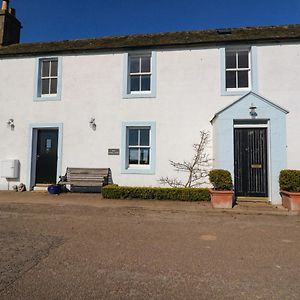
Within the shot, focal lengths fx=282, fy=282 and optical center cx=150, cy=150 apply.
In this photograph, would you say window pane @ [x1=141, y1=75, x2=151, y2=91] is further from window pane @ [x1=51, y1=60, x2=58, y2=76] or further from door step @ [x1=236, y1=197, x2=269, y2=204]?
door step @ [x1=236, y1=197, x2=269, y2=204]

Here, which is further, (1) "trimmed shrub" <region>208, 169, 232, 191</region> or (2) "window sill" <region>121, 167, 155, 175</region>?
(2) "window sill" <region>121, 167, 155, 175</region>

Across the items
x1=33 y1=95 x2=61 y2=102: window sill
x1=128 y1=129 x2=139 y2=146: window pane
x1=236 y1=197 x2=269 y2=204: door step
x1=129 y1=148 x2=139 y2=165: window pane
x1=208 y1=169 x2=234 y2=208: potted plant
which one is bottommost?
x1=236 y1=197 x2=269 y2=204: door step

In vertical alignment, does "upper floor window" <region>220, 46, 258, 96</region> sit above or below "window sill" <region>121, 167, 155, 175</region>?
above

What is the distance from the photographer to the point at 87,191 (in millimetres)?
11625

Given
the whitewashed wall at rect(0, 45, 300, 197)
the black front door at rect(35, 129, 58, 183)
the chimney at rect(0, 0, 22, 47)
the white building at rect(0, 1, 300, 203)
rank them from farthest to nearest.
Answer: the chimney at rect(0, 0, 22, 47) → the black front door at rect(35, 129, 58, 183) → the whitewashed wall at rect(0, 45, 300, 197) → the white building at rect(0, 1, 300, 203)

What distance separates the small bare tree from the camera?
10.8 metres

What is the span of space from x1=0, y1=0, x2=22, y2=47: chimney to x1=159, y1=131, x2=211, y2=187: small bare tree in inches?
407

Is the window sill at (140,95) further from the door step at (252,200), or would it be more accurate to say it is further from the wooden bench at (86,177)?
the door step at (252,200)

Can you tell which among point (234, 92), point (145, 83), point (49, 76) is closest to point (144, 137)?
point (145, 83)

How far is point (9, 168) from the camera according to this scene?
11.7m

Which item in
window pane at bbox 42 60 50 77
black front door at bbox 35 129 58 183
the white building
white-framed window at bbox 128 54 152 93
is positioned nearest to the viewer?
the white building

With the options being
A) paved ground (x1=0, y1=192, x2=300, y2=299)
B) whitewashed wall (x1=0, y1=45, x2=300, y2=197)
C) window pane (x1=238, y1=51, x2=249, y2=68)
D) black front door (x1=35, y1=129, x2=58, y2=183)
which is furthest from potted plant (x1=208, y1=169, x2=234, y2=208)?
black front door (x1=35, y1=129, x2=58, y2=183)

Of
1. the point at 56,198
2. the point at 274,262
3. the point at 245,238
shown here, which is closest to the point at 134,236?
the point at 245,238

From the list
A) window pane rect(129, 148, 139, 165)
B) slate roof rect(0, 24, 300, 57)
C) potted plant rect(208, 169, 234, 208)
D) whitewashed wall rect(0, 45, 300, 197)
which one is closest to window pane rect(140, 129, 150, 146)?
window pane rect(129, 148, 139, 165)
